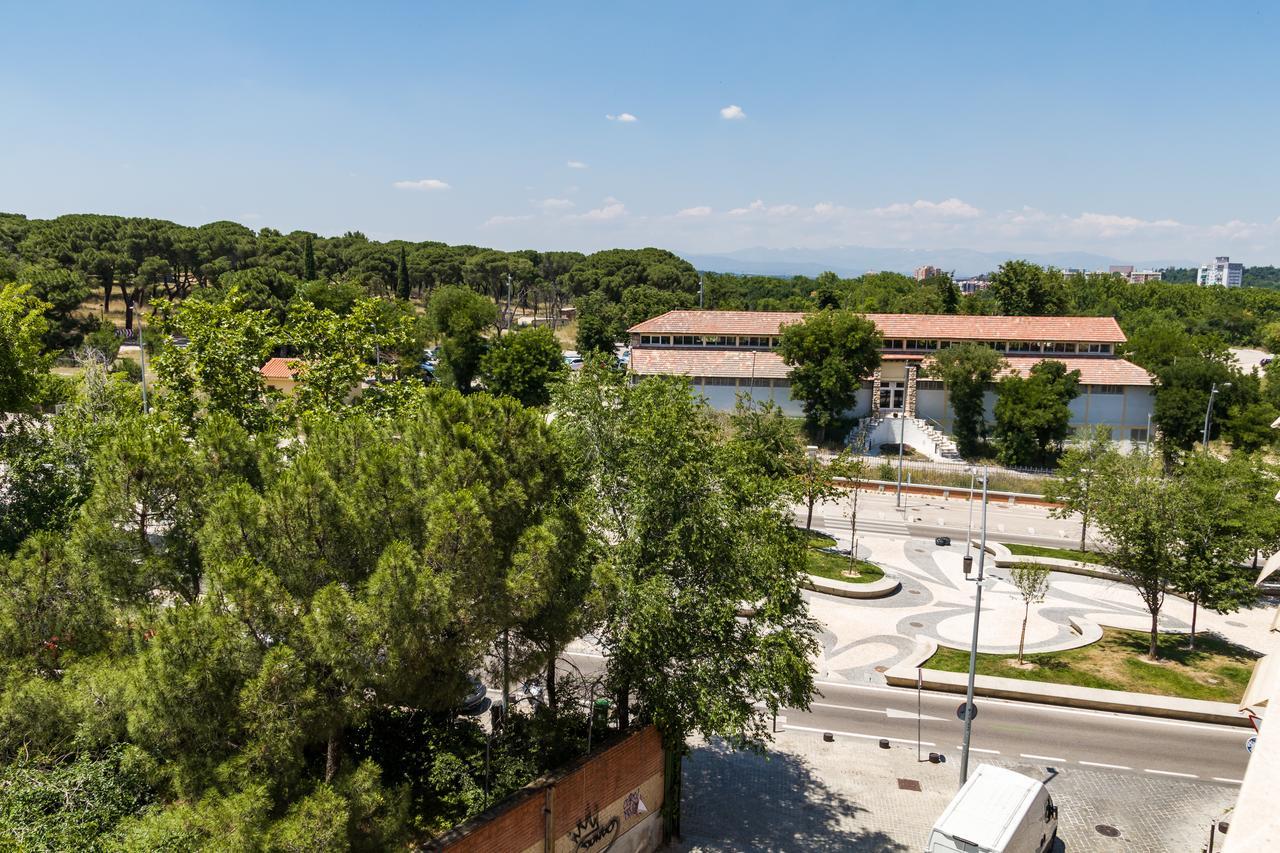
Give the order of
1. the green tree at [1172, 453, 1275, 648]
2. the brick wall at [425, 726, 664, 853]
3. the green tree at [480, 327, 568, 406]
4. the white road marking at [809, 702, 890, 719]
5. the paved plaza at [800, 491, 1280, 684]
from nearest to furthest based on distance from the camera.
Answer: the brick wall at [425, 726, 664, 853]
the white road marking at [809, 702, 890, 719]
the green tree at [1172, 453, 1275, 648]
the paved plaza at [800, 491, 1280, 684]
the green tree at [480, 327, 568, 406]

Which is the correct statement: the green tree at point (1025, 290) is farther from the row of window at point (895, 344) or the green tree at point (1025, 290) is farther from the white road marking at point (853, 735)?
the white road marking at point (853, 735)

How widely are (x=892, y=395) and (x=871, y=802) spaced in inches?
1890

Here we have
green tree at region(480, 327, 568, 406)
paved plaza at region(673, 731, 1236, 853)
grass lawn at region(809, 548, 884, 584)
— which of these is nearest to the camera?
paved plaza at region(673, 731, 1236, 853)

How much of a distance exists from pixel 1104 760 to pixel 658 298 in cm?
7766

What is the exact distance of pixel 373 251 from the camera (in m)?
119

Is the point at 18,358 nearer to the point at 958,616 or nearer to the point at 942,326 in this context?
the point at 958,616

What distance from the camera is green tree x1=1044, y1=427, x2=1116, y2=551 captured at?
35688mm

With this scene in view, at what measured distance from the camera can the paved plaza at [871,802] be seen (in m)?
18.1

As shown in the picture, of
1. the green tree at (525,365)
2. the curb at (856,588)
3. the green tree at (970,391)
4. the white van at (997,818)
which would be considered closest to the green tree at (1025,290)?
the green tree at (970,391)

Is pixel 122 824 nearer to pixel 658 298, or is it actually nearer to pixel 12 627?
pixel 12 627

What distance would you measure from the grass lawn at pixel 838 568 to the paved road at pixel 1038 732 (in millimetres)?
8499

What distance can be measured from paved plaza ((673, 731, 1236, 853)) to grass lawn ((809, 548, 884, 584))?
11.8 meters

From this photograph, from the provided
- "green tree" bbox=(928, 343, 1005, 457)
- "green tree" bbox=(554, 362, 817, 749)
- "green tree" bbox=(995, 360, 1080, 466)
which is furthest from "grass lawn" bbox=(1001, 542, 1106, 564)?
"green tree" bbox=(554, 362, 817, 749)

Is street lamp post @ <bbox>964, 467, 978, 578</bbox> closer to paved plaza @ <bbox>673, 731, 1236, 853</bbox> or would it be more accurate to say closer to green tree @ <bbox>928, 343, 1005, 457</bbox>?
paved plaza @ <bbox>673, 731, 1236, 853</bbox>
